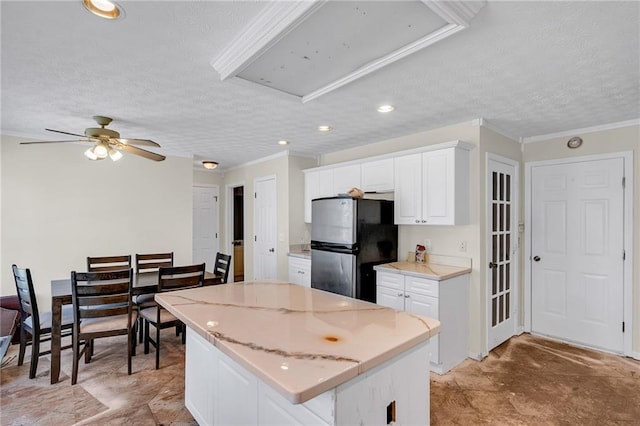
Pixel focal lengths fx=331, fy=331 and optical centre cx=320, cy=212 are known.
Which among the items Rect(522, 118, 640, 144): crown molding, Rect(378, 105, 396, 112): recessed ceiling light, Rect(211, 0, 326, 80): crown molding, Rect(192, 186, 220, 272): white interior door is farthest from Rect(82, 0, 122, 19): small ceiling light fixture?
Rect(192, 186, 220, 272): white interior door

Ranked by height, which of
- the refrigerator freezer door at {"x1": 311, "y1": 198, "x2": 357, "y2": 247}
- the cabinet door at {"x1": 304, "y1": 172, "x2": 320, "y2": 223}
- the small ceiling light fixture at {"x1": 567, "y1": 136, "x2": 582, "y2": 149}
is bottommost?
the refrigerator freezer door at {"x1": 311, "y1": 198, "x2": 357, "y2": 247}

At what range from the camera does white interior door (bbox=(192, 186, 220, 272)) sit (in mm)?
6238

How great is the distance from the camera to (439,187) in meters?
3.16

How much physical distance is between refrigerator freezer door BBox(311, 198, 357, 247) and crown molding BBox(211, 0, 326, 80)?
5.92 feet

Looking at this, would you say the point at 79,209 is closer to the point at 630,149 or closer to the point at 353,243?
the point at 353,243

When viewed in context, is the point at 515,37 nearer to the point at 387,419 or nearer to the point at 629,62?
the point at 629,62

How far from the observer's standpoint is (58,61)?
1986 mm

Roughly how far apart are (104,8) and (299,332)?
168cm

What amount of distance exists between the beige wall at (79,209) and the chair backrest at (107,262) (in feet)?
1.42

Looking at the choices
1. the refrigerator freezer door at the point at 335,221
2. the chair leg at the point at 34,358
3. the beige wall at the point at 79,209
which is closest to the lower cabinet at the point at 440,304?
the refrigerator freezer door at the point at 335,221

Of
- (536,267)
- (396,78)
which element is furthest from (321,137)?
(536,267)

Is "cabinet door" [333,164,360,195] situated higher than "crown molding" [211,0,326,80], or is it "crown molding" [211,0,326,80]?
"crown molding" [211,0,326,80]

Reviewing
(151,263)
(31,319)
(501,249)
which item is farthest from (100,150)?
(501,249)

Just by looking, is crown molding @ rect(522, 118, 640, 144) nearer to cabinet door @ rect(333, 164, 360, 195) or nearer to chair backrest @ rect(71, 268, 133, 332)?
cabinet door @ rect(333, 164, 360, 195)
